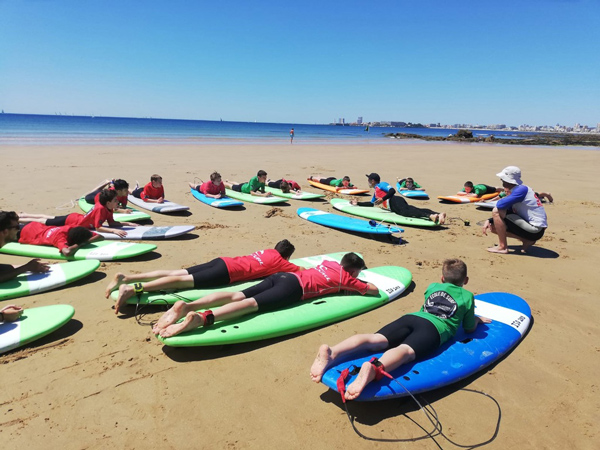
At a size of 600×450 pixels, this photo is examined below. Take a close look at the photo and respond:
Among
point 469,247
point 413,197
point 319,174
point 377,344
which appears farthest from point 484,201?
point 377,344

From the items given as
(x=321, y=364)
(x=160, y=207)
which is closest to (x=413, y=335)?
(x=321, y=364)

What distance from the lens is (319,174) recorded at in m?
15.8

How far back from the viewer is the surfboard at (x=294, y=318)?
347cm

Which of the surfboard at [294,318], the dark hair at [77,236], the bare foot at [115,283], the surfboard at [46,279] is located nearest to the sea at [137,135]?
the dark hair at [77,236]

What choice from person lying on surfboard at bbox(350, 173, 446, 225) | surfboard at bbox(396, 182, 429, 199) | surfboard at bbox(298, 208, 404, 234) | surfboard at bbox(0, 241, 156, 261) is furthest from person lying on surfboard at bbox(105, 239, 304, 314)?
surfboard at bbox(396, 182, 429, 199)

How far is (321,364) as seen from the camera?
296cm

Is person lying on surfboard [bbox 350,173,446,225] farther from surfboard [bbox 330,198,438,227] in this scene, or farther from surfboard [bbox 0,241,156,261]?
surfboard [bbox 0,241,156,261]

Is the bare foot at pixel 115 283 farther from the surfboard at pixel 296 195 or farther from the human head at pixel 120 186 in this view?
the surfboard at pixel 296 195

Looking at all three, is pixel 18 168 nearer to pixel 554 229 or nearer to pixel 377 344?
pixel 377 344

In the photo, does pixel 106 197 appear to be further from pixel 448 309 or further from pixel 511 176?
pixel 511 176

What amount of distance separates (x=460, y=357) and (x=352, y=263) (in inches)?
59.9

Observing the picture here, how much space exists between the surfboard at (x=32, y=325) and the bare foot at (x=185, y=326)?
1.13 meters

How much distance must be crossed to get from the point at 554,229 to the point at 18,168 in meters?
16.7

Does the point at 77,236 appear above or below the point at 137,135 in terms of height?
below
